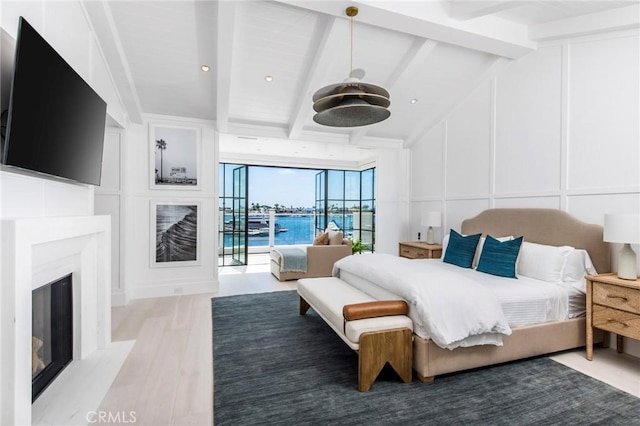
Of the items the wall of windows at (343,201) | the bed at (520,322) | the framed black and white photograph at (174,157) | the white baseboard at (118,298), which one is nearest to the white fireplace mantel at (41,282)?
the white baseboard at (118,298)

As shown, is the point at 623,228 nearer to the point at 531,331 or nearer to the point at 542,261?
the point at 542,261

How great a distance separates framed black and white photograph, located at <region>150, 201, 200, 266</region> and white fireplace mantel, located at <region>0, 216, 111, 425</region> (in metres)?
1.74

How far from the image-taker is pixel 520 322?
262cm

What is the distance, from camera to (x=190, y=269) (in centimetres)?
484

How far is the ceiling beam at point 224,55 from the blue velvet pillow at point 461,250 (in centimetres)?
340

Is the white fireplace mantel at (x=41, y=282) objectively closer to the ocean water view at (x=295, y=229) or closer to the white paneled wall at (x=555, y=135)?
the white paneled wall at (x=555, y=135)

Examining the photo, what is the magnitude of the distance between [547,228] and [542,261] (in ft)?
1.82

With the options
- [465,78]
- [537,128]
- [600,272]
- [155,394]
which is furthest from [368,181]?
[155,394]

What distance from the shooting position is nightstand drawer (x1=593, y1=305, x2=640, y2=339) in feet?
7.95

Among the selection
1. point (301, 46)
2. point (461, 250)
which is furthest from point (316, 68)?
point (461, 250)

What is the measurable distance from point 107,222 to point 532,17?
4848 mm

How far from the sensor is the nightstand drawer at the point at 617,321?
242 centimetres

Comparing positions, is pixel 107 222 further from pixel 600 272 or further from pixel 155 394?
pixel 600 272

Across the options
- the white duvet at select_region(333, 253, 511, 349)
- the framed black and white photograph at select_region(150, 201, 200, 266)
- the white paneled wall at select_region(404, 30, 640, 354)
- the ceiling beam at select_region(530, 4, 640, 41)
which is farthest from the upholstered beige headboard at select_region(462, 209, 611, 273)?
the framed black and white photograph at select_region(150, 201, 200, 266)
